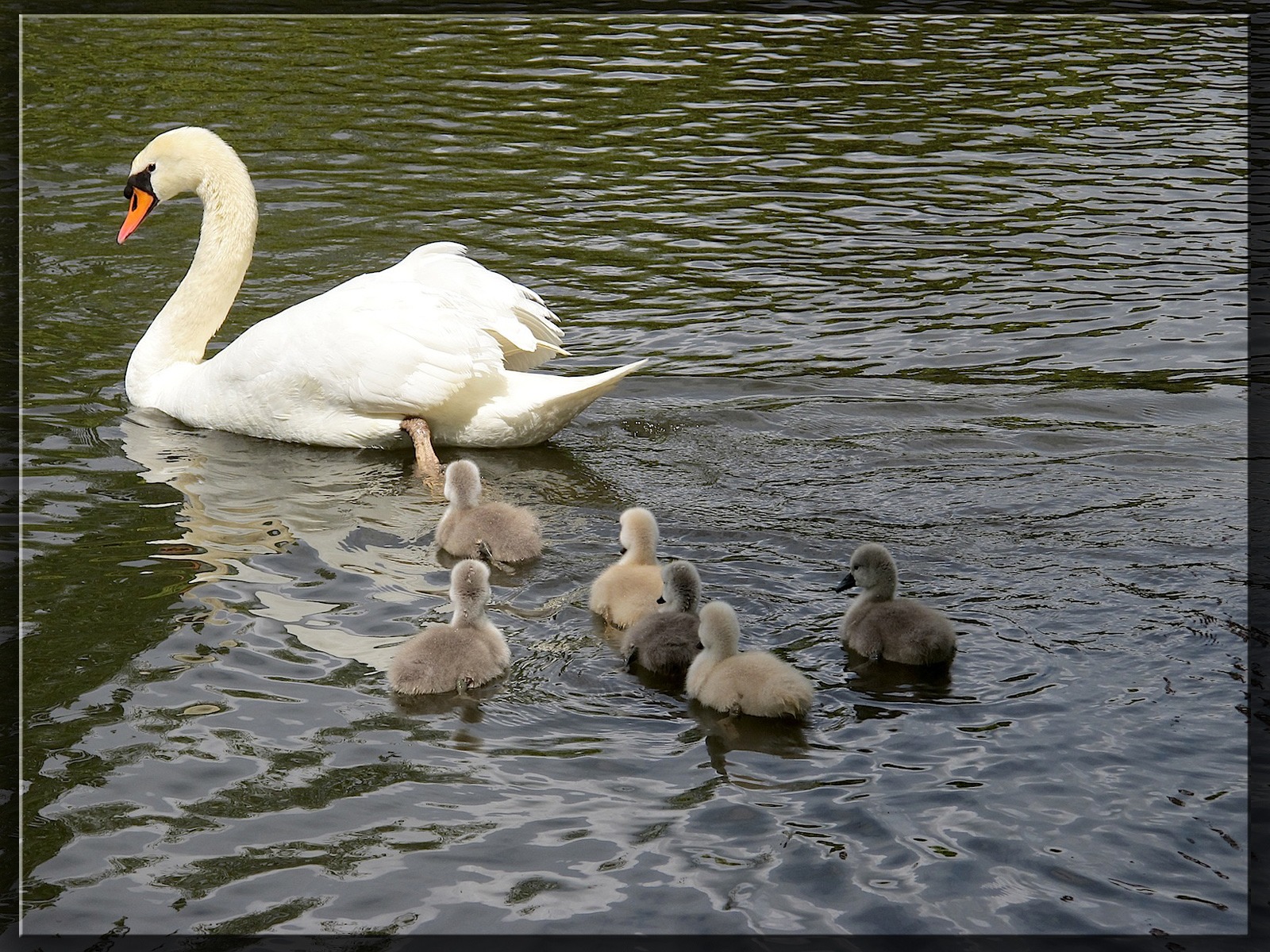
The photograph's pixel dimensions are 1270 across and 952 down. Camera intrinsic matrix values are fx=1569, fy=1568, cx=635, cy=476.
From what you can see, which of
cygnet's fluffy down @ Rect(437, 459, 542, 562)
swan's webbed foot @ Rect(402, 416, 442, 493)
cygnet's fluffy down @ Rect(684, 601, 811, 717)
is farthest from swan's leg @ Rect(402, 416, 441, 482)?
cygnet's fluffy down @ Rect(684, 601, 811, 717)

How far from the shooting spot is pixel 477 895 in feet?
16.8

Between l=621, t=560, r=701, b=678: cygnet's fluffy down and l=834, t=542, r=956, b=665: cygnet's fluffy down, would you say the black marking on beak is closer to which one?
l=621, t=560, r=701, b=678: cygnet's fluffy down

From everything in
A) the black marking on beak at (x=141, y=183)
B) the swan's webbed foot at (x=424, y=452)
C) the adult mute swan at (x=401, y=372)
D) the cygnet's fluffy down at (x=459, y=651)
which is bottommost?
the cygnet's fluffy down at (x=459, y=651)

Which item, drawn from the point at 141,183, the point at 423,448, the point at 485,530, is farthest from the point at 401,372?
the point at 141,183

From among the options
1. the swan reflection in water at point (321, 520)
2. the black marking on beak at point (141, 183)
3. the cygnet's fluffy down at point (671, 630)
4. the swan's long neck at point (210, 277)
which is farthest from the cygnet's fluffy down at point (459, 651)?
the black marking on beak at point (141, 183)

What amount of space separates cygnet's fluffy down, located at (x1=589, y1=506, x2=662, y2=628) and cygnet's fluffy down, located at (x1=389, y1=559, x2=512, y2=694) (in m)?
0.59

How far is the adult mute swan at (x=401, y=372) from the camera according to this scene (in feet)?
29.3

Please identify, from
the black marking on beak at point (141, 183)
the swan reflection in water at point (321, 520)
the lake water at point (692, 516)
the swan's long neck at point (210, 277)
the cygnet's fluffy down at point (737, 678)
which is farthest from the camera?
the black marking on beak at point (141, 183)

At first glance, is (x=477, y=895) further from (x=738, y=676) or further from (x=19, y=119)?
(x=19, y=119)

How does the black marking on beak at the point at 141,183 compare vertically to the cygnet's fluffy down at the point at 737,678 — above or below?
above

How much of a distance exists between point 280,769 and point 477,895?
114 cm

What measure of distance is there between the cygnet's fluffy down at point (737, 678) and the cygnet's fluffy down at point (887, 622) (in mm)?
506

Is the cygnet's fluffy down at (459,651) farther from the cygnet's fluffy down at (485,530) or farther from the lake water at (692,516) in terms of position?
the cygnet's fluffy down at (485,530)

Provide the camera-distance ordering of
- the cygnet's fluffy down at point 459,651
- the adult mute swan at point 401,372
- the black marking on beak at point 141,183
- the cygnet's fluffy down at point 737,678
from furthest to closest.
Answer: the black marking on beak at point 141,183, the adult mute swan at point 401,372, the cygnet's fluffy down at point 459,651, the cygnet's fluffy down at point 737,678
